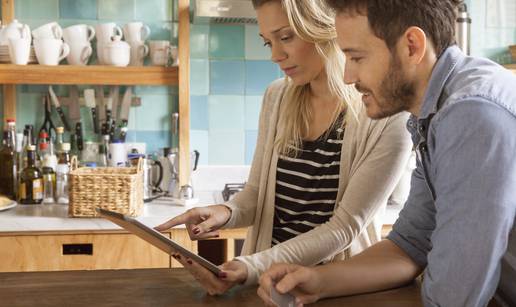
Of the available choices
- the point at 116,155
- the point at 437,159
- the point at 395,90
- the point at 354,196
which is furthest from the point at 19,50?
the point at 437,159

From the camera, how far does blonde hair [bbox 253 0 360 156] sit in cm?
153

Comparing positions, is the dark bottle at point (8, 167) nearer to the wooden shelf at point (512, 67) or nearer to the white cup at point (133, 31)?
the white cup at point (133, 31)

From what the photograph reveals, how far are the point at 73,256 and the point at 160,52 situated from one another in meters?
0.98

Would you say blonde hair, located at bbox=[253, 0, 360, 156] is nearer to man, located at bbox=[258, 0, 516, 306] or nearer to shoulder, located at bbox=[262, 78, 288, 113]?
shoulder, located at bbox=[262, 78, 288, 113]

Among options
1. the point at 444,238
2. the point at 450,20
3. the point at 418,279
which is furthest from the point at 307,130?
the point at 444,238

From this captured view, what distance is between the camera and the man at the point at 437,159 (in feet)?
3.01

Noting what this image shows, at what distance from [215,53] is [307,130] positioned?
1442mm

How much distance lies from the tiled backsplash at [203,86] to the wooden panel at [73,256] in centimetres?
72

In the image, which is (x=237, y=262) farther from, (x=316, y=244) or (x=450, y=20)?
(x=450, y=20)

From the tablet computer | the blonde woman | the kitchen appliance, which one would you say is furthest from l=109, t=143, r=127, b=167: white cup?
the tablet computer

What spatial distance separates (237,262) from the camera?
1280 mm

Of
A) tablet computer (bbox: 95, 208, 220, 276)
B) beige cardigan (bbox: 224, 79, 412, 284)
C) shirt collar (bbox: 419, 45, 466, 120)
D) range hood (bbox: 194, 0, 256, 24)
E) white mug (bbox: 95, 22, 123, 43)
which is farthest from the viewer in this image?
white mug (bbox: 95, 22, 123, 43)

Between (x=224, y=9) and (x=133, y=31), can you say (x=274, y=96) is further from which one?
(x=133, y=31)

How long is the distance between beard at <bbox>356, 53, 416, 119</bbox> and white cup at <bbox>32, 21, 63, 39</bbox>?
6.46ft
